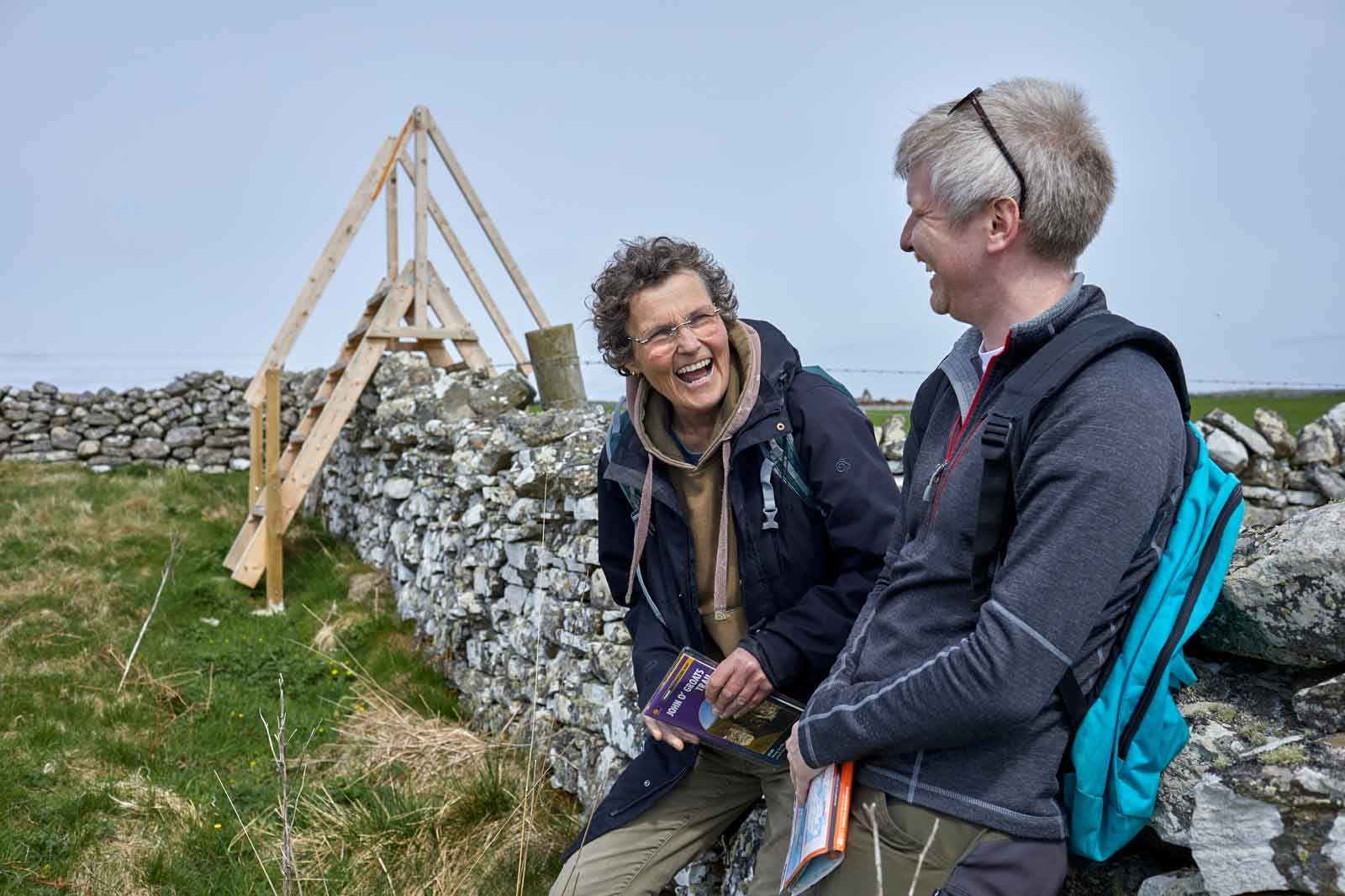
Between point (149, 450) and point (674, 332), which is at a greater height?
point (674, 332)

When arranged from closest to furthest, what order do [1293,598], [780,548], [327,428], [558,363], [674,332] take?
[1293,598]
[780,548]
[674,332]
[558,363]
[327,428]

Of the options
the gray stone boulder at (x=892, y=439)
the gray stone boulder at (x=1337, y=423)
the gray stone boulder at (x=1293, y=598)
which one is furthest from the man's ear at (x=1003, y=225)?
the gray stone boulder at (x=1337, y=423)

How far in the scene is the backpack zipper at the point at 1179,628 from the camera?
1619mm

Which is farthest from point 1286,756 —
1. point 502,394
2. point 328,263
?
point 328,263

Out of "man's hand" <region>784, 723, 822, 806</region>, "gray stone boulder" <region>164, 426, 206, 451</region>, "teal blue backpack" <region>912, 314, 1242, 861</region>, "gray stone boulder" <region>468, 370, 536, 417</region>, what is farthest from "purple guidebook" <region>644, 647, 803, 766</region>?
"gray stone boulder" <region>164, 426, 206, 451</region>

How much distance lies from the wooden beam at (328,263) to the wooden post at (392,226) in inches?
5.7

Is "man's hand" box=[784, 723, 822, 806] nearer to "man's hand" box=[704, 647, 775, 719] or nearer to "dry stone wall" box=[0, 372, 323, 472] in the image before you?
"man's hand" box=[704, 647, 775, 719]

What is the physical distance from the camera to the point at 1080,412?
1528mm

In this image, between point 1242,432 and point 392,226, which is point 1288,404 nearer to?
point 1242,432

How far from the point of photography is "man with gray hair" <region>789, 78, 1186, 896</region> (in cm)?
152

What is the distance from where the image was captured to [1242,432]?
312 inches

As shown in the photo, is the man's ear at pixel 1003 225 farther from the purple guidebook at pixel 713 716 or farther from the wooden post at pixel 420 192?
the wooden post at pixel 420 192

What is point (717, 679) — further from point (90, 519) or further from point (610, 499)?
point (90, 519)

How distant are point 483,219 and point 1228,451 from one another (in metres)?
7.15
